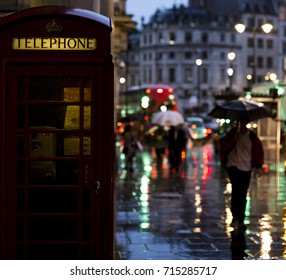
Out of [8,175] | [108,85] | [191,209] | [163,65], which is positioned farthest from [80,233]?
[163,65]

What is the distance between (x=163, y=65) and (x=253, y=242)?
148948mm

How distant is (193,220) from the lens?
1653 centimetres

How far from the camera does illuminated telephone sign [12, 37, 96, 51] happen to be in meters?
9.48

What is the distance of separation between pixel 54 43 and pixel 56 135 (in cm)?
90

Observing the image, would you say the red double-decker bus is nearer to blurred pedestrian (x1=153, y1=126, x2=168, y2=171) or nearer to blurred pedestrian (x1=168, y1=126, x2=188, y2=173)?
blurred pedestrian (x1=153, y1=126, x2=168, y2=171)

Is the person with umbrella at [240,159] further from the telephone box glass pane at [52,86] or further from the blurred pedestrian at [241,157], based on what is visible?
A: the telephone box glass pane at [52,86]

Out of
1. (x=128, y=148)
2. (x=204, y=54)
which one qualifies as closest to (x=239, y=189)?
(x=128, y=148)

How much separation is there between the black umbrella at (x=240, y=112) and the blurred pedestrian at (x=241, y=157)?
Answer: 31 cm

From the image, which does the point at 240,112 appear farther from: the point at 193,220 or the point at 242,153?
the point at 193,220

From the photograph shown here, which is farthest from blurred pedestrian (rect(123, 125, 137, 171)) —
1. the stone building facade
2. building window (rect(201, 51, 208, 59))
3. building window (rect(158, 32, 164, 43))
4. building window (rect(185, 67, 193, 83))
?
building window (rect(158, 32, 164, 43))

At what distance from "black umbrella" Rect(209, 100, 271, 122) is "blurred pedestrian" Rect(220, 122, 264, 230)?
309 mm

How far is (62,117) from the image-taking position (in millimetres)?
9570

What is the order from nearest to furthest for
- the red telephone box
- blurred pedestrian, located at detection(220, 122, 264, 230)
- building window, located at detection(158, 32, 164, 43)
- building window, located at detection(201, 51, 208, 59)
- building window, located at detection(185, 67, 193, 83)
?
1. the red telephone box
2. blurred pedestrian, located at detection(220, 122, 264, 230)
3. building window, located at detection(201, 51, 208, 59)
4. building window, located at detection(185, 67, 193, 83)
5. building window, located at detection(158, 32, 164, 43)

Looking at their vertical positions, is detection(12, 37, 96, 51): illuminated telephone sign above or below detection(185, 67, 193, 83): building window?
below
